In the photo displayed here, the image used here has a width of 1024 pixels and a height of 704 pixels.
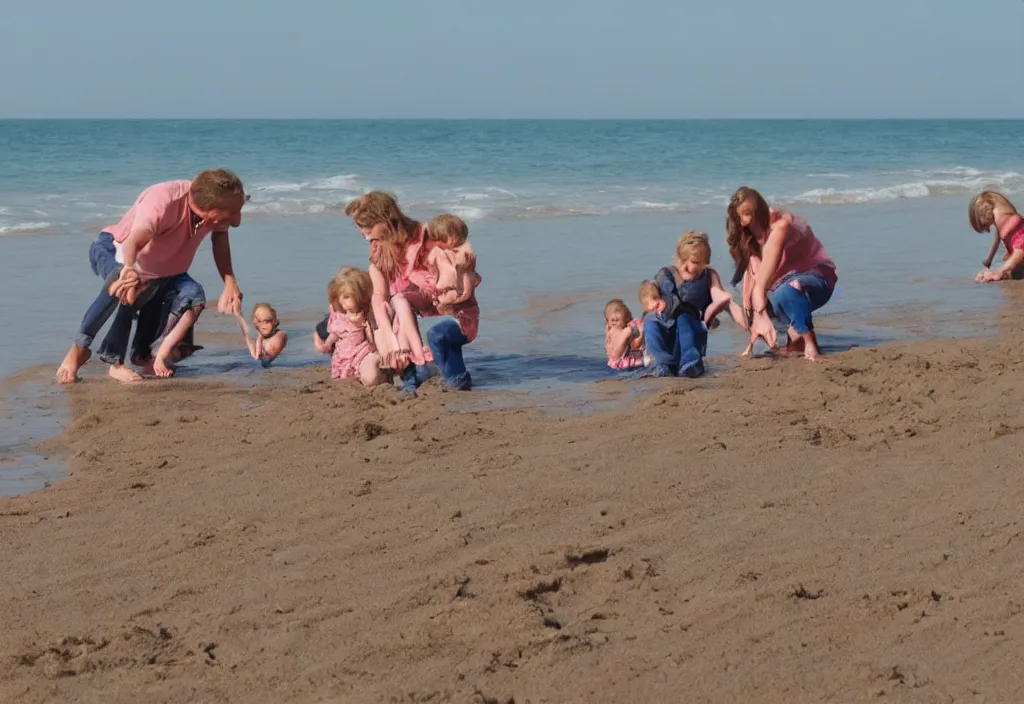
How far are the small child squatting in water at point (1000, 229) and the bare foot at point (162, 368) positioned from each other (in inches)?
257

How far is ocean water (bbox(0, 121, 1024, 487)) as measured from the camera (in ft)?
26.2

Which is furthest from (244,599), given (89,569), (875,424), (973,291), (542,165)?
(542,165)

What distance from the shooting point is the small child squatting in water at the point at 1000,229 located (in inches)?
397

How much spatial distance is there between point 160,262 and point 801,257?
3705 mm

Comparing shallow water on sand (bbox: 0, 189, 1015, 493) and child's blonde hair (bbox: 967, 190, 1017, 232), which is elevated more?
child's blonde hair (bbox: 967, 190, 1017, 232)

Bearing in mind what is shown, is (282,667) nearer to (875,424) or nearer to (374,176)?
(875,424)

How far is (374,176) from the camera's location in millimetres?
25734

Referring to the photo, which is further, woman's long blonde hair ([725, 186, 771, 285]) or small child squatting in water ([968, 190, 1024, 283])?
small child squatting in water ([968, 190, 1024, 283])

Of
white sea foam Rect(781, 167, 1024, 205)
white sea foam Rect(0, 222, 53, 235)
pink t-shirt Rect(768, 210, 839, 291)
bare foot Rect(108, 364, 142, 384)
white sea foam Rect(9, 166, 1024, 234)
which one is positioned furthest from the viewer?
white sea foam Rect(781, 167, 1024, 205)

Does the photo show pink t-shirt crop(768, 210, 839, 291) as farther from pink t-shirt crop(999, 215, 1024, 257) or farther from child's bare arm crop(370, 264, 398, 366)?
pink t-shirt crop(999, 215, 1024, 257)

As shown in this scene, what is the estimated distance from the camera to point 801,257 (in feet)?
24.2

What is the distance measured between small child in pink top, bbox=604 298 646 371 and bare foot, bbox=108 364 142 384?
257 cm

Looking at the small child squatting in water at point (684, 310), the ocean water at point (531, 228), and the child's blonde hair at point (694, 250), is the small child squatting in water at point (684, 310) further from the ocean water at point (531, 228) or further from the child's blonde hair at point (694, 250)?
the ocean water at point (531, 228)

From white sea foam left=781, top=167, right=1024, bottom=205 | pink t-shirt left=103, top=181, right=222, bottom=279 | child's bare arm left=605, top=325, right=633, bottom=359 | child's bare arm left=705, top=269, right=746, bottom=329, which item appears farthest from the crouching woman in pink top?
white sea foam left=781, top=167, right=1024, bottom=205
